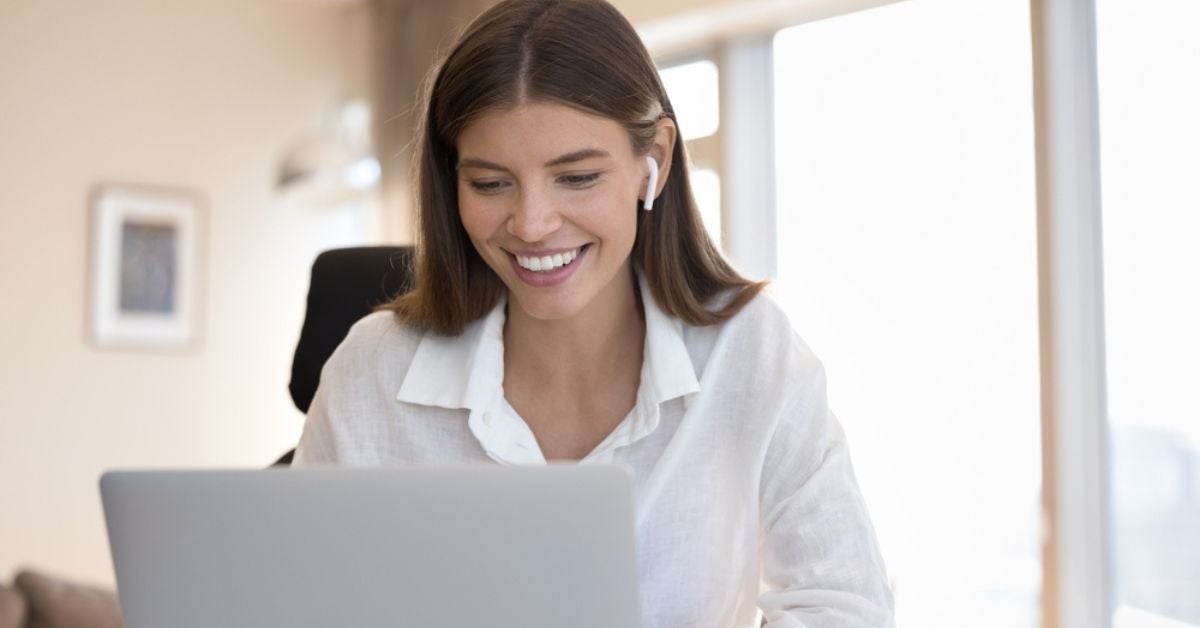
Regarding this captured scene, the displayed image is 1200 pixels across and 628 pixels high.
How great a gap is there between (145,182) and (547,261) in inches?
167

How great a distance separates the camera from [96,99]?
18.1ft

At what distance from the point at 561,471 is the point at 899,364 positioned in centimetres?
302

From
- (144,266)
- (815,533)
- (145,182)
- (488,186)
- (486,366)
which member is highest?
(145,182)

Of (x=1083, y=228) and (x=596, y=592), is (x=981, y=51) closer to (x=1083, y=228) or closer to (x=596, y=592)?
(x=1083, y=228)

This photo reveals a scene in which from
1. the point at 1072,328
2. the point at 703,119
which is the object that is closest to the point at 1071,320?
the point at 1072,328

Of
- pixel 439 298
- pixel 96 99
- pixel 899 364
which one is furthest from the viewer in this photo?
pixel 96 99

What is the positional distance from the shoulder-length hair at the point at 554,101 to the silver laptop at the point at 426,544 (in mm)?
700

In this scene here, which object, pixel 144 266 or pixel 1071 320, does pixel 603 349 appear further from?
pixel 144 266

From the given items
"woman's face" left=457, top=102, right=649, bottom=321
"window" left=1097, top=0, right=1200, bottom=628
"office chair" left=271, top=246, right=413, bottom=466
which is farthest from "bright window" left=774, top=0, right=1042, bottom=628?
"woman's face" left=457, top=102, right=649, bottom=321

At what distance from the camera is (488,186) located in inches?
67.6

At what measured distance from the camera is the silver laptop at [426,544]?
42.3 inches

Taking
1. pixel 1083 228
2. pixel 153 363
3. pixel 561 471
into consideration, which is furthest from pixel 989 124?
pixel 153 363

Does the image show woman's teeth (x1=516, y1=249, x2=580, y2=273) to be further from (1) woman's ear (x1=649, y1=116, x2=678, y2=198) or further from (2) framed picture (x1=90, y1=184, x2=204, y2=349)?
(2) framed picture (x1=90, y1=184, x2=204, y2=349)

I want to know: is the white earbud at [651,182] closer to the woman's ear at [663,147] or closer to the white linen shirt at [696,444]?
the woman's ear at [663,147]
